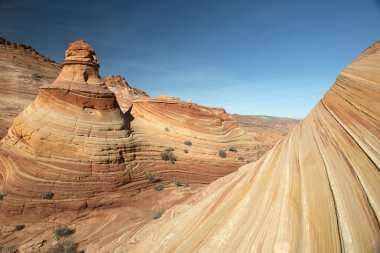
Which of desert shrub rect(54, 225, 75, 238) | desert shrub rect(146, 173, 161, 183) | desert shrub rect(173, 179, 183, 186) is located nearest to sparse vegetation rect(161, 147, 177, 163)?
desert shrub rect(173, 179, 183, 186)

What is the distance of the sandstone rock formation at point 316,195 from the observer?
2.94m

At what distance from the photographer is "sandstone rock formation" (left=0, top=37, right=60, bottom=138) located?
27531 millimetres

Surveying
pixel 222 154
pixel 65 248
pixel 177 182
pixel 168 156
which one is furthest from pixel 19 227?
pixel 222 154

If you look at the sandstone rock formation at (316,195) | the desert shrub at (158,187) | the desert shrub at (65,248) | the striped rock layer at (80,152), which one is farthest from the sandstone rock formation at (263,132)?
the desert shrub at (65,248)

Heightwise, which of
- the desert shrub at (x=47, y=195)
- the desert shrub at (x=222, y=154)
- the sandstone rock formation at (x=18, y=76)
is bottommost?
the desert shrub at (x=47, y=195)

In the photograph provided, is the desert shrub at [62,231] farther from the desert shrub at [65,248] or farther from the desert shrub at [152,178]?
the desert shrub at [152,178]

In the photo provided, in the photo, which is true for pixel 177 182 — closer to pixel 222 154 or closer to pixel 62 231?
pixel 222 154

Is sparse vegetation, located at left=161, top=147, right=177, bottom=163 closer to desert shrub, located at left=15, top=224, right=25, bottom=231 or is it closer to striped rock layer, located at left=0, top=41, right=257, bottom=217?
striped rock layer, located at left=0, top=41, right=257, bottom=217

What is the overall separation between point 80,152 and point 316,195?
38.3 ft

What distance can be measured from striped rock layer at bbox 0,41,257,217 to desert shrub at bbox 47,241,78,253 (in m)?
2.49

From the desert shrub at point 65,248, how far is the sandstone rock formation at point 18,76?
15648 mm

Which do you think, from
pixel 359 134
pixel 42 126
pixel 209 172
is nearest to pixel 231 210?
pixel 359 134

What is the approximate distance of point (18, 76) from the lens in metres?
35.5

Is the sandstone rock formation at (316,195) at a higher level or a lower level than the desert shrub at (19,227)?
higher
